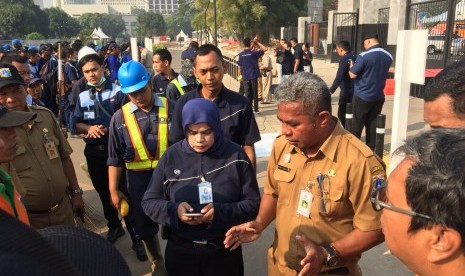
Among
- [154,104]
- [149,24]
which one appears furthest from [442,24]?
[149,24]

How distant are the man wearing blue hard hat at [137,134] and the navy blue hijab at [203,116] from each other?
0.81 m

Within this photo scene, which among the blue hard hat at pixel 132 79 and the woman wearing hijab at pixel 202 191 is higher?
the blue hard hat at pixel 132 79

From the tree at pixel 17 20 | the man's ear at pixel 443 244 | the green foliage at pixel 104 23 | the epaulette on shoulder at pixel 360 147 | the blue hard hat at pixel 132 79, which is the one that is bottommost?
the man's ear at pixel 443 244

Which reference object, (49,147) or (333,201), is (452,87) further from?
(49,147)

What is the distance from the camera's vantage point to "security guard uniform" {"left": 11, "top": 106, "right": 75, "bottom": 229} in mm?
2830

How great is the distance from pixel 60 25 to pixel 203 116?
10568cm

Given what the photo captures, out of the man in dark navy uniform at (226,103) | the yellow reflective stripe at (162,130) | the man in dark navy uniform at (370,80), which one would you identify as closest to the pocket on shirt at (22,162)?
the yellow reflective stripe at (162,130)

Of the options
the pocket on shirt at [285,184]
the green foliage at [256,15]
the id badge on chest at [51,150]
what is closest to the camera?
the pocket on shirt at [285,184]

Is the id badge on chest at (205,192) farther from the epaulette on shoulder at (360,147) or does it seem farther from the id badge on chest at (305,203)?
the epaulette on shoulder at (360,147)

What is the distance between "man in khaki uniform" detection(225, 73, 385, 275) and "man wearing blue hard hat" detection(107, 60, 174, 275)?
133cm

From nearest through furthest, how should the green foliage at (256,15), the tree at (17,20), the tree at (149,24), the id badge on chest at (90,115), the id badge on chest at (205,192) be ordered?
the id badge on chest at (205,192), the id badge on chest at (90,115), the green foliage at (256,15), the tree at (17,20), the tree at (149,24)

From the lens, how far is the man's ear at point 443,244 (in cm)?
106

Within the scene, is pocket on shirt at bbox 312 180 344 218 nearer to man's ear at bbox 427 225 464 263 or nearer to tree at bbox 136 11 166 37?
man's ear at bbox 427 225 464 263

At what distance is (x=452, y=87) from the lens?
6.30 ft
